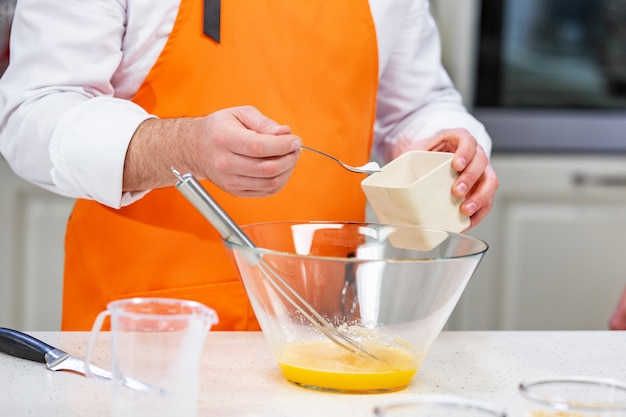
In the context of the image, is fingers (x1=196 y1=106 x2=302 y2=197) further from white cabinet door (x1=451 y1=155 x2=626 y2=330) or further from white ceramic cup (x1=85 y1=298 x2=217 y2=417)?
white cabinet door (x1=451 y1=155 x2=626 y2=330)

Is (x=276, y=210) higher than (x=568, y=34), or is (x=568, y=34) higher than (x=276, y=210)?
(x=568, y=34)

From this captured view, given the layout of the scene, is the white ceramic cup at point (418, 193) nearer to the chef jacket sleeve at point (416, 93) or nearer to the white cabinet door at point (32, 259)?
the chef jacket sleeve at point (416, 93)

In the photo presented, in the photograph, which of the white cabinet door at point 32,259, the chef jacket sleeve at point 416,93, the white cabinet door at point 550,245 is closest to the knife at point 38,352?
the chef jacket sleeve at point 416,93

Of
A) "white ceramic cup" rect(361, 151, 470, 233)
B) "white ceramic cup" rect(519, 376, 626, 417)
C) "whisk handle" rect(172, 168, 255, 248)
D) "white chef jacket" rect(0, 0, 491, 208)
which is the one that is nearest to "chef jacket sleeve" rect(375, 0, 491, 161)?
"white chef jacket" rect(0, 0, 491, 208)

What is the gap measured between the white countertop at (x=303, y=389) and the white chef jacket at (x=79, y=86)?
21 centimetres

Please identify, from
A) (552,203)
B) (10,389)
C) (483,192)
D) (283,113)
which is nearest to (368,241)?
(483,192)

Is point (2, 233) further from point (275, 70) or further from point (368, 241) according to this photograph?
point (368, 241)

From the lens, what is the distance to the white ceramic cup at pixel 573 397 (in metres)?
0.69

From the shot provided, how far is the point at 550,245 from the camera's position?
2467mm

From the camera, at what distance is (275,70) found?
135cm

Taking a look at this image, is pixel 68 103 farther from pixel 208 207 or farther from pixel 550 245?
pixel 550 245

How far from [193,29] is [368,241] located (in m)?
0.40

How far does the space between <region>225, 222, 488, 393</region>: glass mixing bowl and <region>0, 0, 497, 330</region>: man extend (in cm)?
16

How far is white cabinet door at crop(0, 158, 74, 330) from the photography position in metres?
2.33
